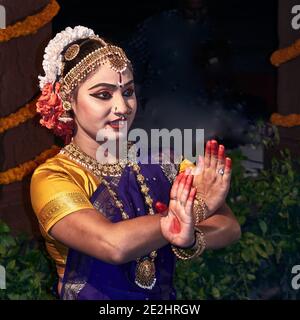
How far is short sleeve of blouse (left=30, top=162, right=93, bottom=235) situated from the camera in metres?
4.80

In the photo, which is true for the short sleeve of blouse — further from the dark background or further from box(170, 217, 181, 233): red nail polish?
the dark background

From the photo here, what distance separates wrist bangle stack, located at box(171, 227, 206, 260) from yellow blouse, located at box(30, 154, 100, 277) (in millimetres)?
457

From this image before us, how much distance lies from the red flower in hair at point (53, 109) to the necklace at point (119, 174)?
0.33 ft

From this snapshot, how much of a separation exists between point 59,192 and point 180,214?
2.12ft

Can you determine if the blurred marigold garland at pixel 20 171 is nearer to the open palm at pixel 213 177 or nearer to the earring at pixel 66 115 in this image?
the earring at pixel 66 115

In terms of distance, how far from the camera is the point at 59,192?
484cm

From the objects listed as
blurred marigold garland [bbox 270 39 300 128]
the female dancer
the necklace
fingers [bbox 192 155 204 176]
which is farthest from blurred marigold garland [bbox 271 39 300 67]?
fingers [bbox 192 155 204 176]

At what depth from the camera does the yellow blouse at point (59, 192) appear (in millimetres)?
4812

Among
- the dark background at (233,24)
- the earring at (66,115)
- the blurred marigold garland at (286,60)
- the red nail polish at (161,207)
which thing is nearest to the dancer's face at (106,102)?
the earring at (66,115)

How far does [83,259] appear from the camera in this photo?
194 inches

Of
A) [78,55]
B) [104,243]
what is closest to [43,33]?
[78,55]

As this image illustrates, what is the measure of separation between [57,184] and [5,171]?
Answer: 2.00 meters

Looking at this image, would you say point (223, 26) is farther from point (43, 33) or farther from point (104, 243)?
point (104, 243)

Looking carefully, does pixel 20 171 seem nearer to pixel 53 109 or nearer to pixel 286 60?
pixel 53 109
